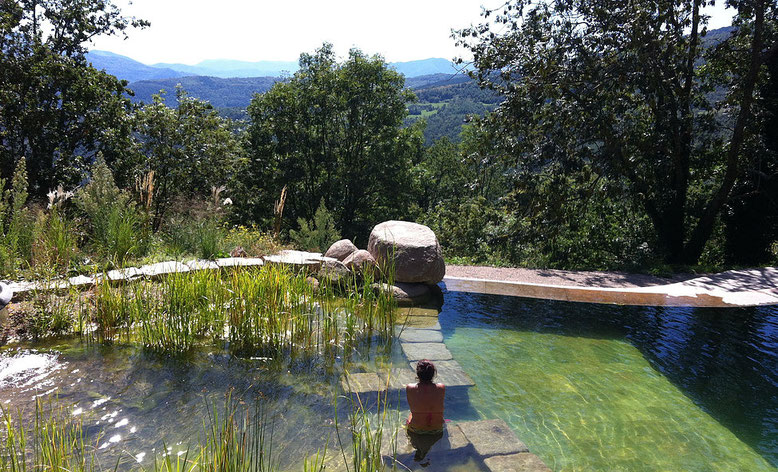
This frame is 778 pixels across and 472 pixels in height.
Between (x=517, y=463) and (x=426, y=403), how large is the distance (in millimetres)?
737

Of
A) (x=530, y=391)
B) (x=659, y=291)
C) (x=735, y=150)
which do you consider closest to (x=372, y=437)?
(x=530, y=391)

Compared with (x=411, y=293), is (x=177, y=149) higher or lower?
higher

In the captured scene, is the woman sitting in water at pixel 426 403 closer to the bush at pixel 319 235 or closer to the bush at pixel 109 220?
the bush at pixel 109 220

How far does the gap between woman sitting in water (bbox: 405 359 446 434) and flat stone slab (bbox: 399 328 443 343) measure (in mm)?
1805

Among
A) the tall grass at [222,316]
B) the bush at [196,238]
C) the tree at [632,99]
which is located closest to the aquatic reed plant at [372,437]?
the tall grass at [222,316]

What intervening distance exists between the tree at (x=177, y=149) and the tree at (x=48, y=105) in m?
0.66

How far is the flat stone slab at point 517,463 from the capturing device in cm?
305

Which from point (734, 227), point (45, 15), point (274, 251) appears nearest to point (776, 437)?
point (274, 251)

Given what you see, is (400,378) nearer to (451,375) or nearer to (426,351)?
(451,375)

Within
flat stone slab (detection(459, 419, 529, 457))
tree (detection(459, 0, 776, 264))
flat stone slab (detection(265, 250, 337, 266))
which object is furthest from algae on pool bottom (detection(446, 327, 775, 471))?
tree (detection(459, 0, 776, 264))

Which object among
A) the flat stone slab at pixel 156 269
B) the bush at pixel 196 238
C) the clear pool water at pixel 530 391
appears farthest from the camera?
the bush at pixel 196 238

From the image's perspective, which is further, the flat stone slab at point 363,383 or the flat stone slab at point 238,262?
the flat stone slab at point 238,262

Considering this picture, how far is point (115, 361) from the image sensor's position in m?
4.42

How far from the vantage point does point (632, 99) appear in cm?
994
